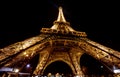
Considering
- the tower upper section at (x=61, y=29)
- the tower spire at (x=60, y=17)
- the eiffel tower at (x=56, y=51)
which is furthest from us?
the tower spire at (x=60, y=17)

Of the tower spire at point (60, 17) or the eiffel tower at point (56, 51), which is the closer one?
the eiffel tower at point (56, 51)

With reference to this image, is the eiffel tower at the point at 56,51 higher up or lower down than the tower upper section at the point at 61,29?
lower down

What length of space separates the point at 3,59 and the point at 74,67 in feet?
30.2

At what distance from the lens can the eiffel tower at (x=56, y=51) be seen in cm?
836

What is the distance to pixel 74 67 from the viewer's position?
1474 cm

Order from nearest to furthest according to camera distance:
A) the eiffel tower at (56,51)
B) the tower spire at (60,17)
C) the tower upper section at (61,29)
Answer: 1. the eiffel tower at (56,51)
2. the tower upper section at (61,29)
3. the tower spire at (60,17)

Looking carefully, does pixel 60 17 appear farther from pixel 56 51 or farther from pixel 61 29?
pixel 56 51

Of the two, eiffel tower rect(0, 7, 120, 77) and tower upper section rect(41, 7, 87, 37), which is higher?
tower upper section rect(41, 7, 87, 37)

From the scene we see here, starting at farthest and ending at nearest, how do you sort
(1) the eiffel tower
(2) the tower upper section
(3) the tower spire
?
(3) the tower spire
(2) the tower upper section
(1) the eiffel tower

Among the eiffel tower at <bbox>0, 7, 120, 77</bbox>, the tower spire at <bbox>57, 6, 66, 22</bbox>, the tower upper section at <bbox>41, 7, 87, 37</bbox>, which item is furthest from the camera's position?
the tower spire at <bbox>57, 6, 66, 22</bbox>

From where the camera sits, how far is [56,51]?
48.6 feet

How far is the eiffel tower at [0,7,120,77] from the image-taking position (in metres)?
8.36

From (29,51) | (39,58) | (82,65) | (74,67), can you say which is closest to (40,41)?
(29,51)

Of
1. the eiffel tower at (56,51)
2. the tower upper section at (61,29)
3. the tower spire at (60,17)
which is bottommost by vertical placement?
the eiffel tower at (56,51)
